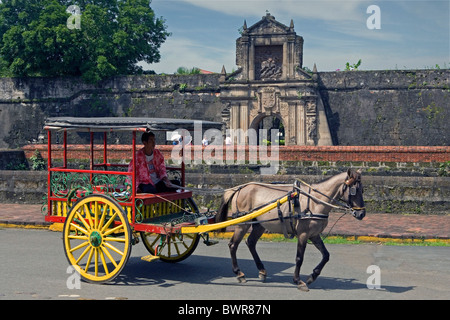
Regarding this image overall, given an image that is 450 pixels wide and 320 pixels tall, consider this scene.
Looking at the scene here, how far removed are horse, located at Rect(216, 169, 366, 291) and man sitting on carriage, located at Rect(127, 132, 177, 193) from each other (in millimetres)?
1219

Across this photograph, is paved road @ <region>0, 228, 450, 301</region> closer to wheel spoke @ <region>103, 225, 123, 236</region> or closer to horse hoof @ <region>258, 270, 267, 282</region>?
horse hoof @ <region>258, 270, 267, 282</region>

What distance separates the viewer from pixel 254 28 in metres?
26.4

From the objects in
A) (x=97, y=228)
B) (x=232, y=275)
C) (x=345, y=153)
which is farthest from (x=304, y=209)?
(x=345, y=153)

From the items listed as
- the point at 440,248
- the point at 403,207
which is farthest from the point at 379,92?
the point at 440,248

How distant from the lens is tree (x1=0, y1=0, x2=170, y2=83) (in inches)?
1164

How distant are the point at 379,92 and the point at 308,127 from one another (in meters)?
3.58

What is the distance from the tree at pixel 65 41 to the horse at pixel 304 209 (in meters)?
23.1

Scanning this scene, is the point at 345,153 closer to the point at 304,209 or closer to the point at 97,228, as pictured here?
the point at 304,209

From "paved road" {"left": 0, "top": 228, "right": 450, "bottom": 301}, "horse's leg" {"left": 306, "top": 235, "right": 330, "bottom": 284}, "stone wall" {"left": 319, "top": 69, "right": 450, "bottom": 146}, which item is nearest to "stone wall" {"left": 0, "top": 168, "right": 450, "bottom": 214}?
"paved road" {"left": 0, "top": 228, "right": 450, "bottom": 301}

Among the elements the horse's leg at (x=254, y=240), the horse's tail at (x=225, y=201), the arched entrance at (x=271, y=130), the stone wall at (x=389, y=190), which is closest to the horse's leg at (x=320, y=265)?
the horse's leg at (x=254, y=240)

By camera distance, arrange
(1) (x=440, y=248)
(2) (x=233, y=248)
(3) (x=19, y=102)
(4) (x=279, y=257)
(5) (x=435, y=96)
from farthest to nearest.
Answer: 1. (3) (x=19, y=102)
2. (5) (x=435, y=96)
3. (1) (x=440, y=248)
4. (4) (x=279, y=257)
5. (2) (x=233, y=248)

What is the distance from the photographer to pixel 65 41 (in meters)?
29.3

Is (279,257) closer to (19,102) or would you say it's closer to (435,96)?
(435,96)
